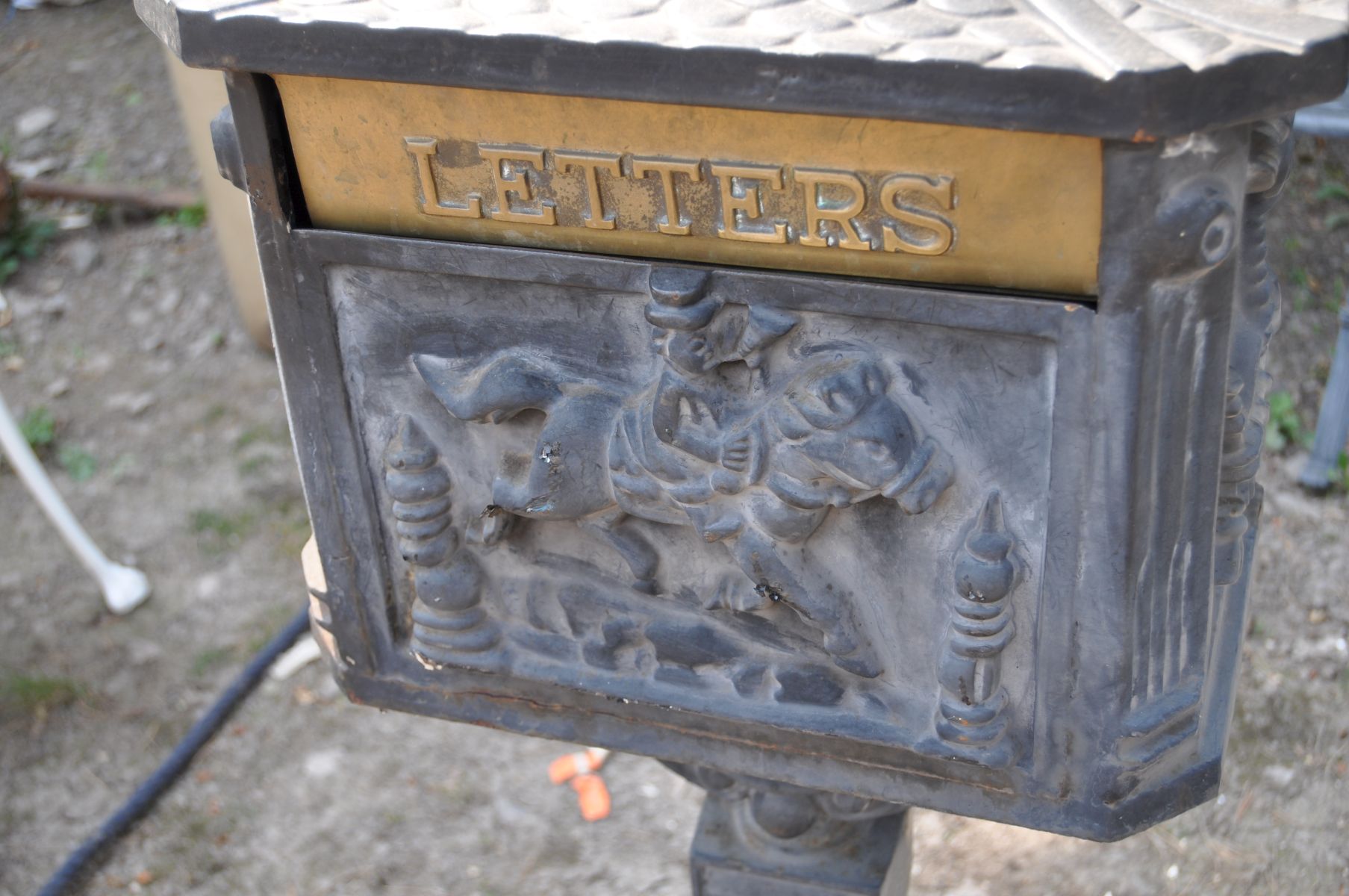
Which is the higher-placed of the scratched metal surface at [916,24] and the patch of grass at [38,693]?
the scratched metal surface at [916,24]

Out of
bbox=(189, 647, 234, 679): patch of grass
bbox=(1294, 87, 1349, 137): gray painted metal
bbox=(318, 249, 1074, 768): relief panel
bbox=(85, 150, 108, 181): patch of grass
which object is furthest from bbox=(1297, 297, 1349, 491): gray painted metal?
bbox=(85, 150, 108, 181): patch of grass

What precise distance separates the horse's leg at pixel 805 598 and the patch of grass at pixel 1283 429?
66.5 inches

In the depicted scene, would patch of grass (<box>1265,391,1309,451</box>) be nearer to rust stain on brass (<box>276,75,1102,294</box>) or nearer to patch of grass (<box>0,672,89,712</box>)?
rust stain on brass (<box>276,75,1102,294</box>)

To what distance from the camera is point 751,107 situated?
36.9 inches

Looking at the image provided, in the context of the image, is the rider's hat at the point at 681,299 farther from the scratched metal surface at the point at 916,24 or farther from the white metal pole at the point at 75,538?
the white metal pole at the point at 75,538

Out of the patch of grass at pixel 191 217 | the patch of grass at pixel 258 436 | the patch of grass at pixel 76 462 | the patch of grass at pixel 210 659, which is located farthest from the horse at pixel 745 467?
the patch of grass at pixel 191 217

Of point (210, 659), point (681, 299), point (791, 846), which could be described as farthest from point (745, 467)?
point (210, 659)

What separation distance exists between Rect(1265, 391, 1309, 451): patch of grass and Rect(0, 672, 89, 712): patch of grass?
2.18m

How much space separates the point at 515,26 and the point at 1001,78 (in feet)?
1.12

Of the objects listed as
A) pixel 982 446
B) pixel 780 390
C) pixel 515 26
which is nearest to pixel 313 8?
pixel 515 26

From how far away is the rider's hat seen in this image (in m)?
1.06

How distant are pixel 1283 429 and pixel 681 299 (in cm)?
194

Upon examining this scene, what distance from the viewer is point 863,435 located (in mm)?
1048

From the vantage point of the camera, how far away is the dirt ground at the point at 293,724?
1.98 metres
